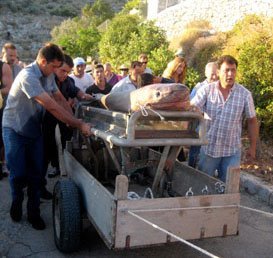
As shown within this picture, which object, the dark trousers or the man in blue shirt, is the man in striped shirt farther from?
the dark trousers

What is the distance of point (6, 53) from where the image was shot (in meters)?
6.72

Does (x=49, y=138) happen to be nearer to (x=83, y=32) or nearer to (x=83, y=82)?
(x=83, y=82)

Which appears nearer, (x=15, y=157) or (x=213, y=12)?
(x=15, y=157)

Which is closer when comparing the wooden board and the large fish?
the wooden board

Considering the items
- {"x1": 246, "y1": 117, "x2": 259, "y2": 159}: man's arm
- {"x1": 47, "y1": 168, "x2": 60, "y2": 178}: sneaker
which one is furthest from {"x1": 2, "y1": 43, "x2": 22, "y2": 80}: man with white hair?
{"x1": 246, "y1": 117, "x2": 259, "y2": 159}: man's arm

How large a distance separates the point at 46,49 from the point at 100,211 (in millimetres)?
1849

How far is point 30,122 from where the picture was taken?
4402 mm

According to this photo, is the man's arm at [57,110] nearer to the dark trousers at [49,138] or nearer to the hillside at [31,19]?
the dark trousers at [49,138]

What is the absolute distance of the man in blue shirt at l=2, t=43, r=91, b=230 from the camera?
4.13m

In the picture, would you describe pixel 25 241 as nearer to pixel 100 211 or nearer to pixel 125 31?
pixel 100 211

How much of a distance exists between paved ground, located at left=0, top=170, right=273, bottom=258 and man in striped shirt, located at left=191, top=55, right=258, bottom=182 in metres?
0.86

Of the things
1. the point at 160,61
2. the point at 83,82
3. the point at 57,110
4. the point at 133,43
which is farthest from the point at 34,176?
the point at 133,43

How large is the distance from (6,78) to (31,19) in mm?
57353

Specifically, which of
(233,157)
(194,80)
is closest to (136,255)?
(233,157)
